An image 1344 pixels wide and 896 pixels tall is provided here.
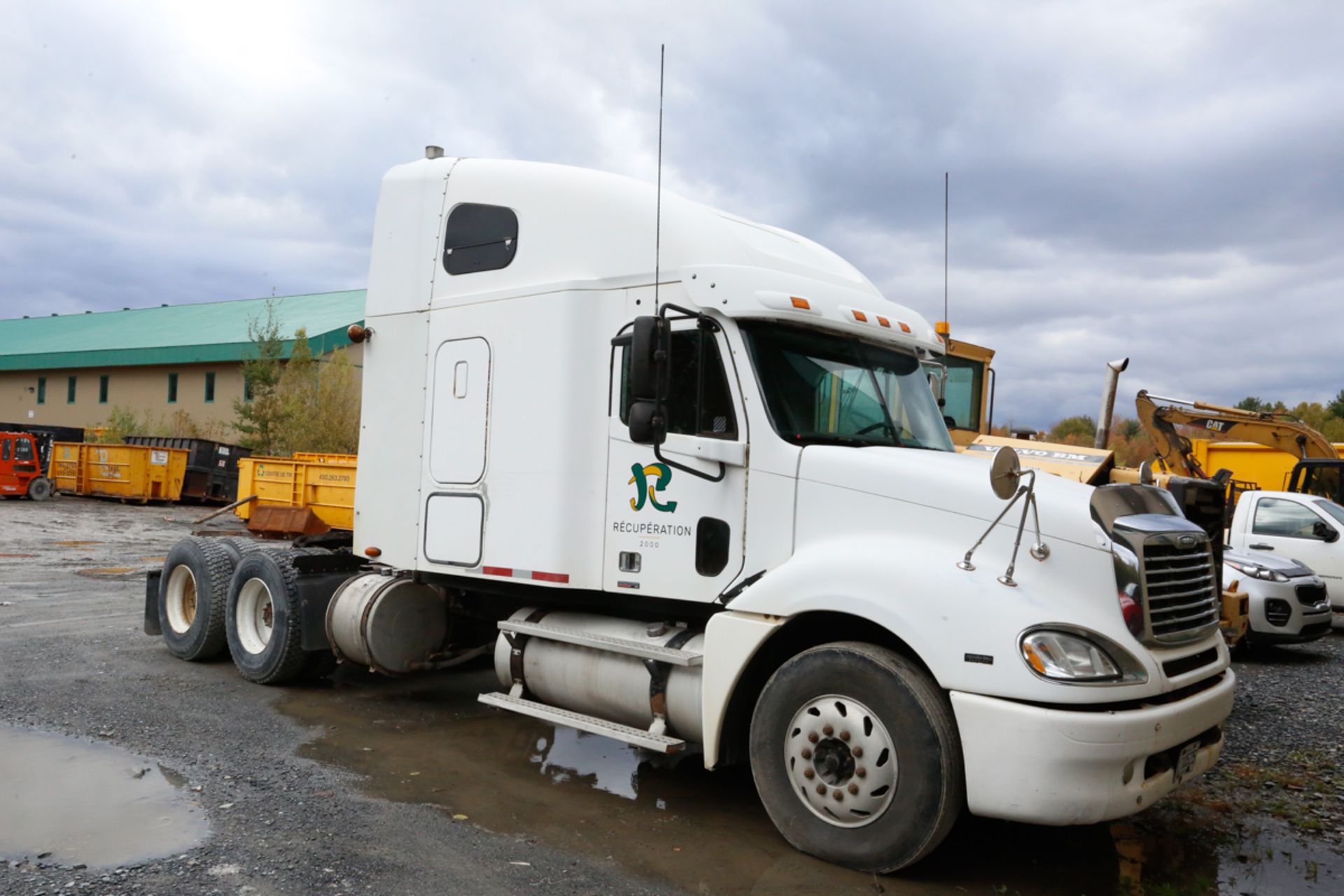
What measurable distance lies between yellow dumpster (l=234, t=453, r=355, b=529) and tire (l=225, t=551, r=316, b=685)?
33.4ft

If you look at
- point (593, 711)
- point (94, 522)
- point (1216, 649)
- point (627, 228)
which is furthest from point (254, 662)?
point (94, 522)

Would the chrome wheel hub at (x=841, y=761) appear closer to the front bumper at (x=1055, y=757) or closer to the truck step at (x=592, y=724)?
the front bumper at (x=1055, y=757)

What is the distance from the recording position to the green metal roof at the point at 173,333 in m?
40.0

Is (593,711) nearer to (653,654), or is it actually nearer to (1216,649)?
(653,654)

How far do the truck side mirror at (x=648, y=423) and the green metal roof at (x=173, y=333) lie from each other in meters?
32.0

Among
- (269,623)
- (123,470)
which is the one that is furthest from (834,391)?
(123,470)

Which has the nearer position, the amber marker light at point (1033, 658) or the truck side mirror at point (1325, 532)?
the amber marker light at point (1033, 658)

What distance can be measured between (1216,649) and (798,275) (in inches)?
112

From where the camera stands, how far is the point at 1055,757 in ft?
13.6

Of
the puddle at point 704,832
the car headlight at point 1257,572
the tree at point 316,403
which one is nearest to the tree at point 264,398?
A: the tree at point 316,403

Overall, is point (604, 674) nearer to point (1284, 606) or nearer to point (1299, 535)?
point (1284, 606)

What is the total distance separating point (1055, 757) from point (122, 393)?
47.3 metres

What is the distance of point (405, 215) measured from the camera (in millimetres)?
7285

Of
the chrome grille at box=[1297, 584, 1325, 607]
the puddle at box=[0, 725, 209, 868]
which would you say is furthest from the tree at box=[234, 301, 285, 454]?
the chrome grille at box=[1297, 584, 1325, 607]
